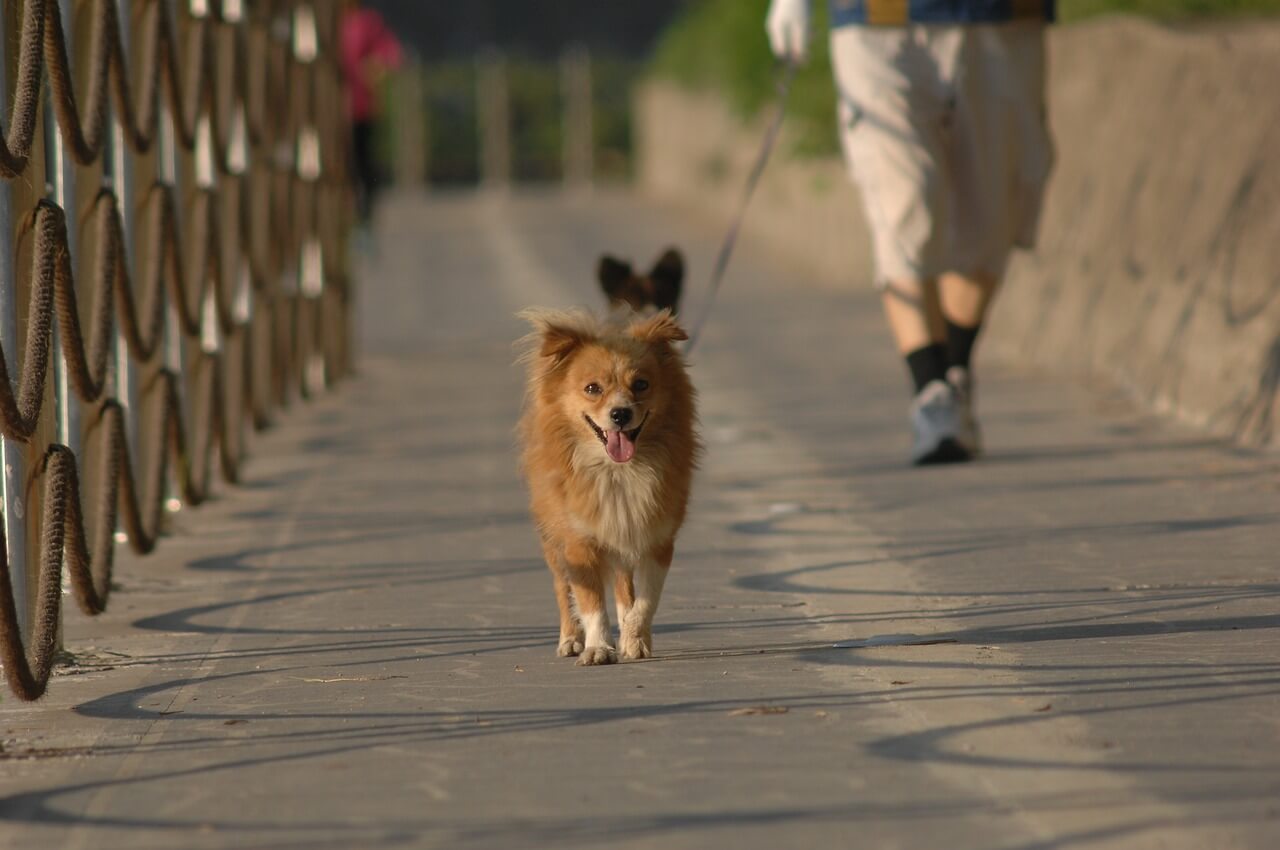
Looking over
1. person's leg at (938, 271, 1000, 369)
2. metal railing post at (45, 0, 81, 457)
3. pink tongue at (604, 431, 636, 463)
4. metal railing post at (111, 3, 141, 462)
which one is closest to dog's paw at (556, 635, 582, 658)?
pink tongue at (604, 431, 636, 463)

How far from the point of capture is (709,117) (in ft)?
99.9

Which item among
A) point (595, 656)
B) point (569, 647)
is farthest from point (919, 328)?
point (595, 656)

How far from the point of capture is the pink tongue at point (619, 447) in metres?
6.06

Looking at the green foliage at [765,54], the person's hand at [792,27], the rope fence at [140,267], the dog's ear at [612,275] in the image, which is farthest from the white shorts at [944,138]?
the green foliage at [765,54]

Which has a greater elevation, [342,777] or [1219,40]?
[1219,40]

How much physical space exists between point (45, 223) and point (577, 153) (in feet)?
119

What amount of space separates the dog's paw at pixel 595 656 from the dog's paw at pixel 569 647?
0.14 metres

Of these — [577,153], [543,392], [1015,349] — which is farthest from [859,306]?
[577,153]

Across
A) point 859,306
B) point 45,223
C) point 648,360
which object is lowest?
point 859,306

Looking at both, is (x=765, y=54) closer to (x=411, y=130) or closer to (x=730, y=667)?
(x=730, y=667)

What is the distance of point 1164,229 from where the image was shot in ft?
37.7

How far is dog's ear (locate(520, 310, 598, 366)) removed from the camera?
6242 millimetres

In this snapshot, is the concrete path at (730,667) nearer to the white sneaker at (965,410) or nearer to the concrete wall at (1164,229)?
the white sneaker at (965,410)

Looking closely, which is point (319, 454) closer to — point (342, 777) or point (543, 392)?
point (543, 392)
